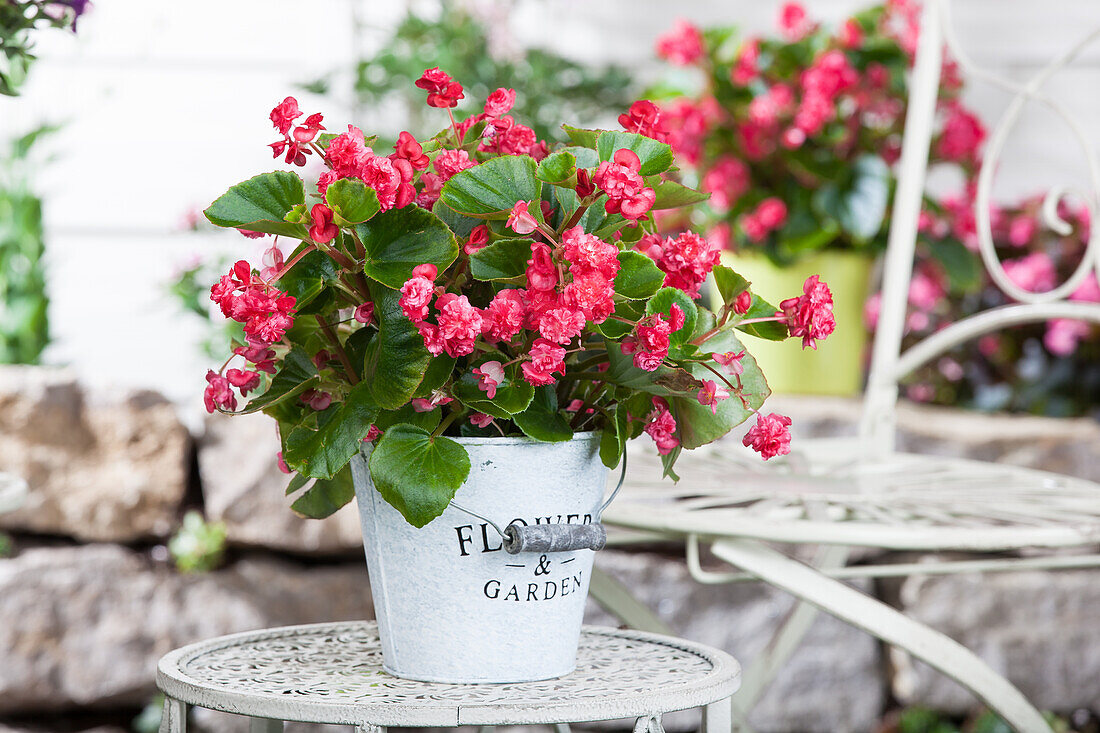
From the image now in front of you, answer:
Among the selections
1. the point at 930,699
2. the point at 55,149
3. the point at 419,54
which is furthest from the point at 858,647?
the point at 55,149

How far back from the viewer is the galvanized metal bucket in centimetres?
62

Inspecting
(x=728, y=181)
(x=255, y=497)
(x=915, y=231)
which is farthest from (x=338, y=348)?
(x=728, y=181)

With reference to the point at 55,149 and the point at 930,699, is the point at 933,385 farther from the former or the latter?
the point at 55,149

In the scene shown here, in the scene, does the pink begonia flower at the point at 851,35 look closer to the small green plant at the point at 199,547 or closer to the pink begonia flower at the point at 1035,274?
the pink begonia flower at the point at 1035,274

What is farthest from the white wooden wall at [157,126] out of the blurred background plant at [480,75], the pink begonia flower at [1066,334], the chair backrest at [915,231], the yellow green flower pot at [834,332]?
the chair backrest at [915,231]

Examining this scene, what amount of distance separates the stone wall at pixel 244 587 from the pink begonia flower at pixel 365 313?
0.95 m

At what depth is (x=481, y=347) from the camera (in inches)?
22.6

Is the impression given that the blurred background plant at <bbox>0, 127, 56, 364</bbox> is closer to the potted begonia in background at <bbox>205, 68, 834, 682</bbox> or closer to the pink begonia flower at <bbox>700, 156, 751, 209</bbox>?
the pink begonia flower at <bbox>700, 156, 751, 209</bbox>

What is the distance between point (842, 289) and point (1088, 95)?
0.65 meters

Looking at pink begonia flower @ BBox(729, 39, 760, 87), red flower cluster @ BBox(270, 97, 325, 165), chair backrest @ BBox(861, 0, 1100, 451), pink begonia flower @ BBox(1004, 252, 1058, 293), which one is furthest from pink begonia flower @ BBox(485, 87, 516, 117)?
pink begonia flower @ BBox(1004, 252, 1058, 293)

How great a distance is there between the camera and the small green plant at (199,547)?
4.97ft

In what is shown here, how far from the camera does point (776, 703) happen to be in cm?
155

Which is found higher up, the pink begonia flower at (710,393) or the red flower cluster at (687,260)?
the red flower cluster at (687,260)

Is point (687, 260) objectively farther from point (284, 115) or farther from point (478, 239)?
point (284, 115)
